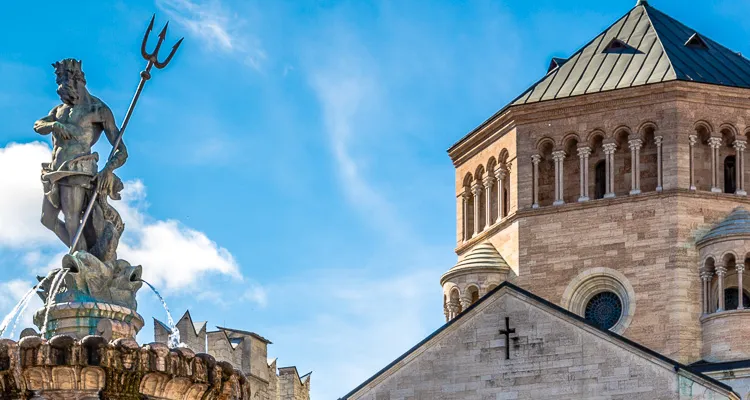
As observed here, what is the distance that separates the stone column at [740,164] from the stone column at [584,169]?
3936 mm

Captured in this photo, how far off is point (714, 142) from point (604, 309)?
5.33 meters

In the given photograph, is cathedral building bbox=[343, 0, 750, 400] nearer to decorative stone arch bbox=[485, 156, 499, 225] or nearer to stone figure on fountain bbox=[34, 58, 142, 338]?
decorative stone arch bbox=[485, 156, 499, 225]

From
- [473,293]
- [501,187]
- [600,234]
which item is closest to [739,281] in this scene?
[600,234]

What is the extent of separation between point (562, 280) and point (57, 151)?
110ft

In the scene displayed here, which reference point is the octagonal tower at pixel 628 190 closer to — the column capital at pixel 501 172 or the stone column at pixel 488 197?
the column capital at pixel 501 172

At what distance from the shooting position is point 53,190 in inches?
763

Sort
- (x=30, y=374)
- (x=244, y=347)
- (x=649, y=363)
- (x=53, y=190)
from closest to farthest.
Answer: (x=30, y=374), (x=53, y=190), (x=649, y=363), (x=244, y=347)

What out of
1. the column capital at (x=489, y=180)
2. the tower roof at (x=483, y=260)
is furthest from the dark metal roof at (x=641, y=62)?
the tower roof at (x=483, y=260)

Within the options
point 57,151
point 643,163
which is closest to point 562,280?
point 643,163

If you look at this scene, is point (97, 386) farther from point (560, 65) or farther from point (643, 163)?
point (560, 65)

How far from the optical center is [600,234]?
5156cm

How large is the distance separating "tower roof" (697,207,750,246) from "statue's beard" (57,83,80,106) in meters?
32.1

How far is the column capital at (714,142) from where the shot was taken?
168 ft

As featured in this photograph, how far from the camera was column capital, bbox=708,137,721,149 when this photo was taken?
51.1 metres
